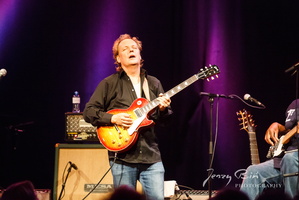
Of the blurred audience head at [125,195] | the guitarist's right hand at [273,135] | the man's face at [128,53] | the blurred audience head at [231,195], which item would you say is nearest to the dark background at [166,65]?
the guitarist's right hand at [273,135]

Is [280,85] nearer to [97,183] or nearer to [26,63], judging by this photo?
[97,183]

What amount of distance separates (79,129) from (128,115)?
138 centimetres

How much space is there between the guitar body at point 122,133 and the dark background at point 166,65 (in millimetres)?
2063

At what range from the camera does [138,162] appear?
4543 mm

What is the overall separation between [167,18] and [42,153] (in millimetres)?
2808

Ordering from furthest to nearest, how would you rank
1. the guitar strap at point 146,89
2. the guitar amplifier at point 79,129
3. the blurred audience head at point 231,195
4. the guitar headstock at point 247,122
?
the guitar headstock at point 247,122 < the guitar amplifier at point 79,129 < the guitar strap at point 146,89 < the blurred audience head at point 231,195

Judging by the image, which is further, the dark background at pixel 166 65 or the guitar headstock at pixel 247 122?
the dark background at pixel 166 65

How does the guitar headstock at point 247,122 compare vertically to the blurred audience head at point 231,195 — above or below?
above

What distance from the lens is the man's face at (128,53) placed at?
4926mm

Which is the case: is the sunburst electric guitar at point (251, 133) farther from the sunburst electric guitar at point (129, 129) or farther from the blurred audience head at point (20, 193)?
the blurred audience head at point (20, 193)

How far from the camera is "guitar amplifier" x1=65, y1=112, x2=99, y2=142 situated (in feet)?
19.1

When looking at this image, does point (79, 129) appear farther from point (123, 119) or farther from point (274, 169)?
point (274, 169)

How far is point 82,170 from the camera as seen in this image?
569 centimetres

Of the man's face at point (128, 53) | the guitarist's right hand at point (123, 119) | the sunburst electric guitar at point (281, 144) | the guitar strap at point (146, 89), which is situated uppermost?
the man's face at point (128, 53)
